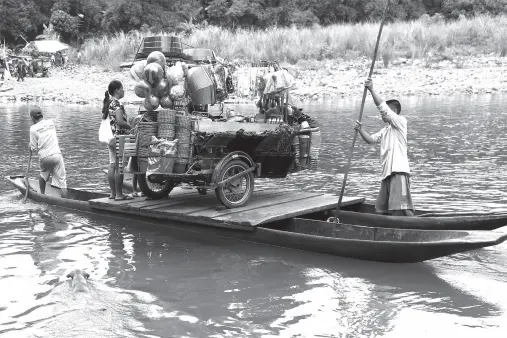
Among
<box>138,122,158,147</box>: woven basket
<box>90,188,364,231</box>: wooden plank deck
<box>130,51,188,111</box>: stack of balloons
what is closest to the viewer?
<box>90,188,364,231</box>: wooden plank deck

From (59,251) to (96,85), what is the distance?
90.6ft

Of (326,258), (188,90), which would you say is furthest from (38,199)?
(326,258)

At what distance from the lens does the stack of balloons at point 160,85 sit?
27.6ft

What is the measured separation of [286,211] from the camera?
312 inches

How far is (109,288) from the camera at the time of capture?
6527 mm

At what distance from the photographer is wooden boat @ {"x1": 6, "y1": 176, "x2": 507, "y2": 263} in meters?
6.31

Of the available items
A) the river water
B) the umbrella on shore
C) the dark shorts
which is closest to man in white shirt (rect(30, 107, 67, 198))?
the river water

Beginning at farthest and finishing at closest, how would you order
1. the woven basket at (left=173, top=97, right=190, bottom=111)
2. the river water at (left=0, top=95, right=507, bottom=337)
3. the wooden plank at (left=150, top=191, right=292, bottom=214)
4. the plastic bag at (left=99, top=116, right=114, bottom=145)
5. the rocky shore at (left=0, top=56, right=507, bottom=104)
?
1. the rocky shore at (left=0, top=56, right=507, bottom=104)
2. the plastic bag at (left=99, top=116, right=114, bottom=145)
3. the woven basket at (left=173, top=97, right=190, bottom=111)
4. the wooden plank at (left=150, top=191, right=292, bottom=214)
5. the river water at (left=0, top=95, right=507, bottom=337)

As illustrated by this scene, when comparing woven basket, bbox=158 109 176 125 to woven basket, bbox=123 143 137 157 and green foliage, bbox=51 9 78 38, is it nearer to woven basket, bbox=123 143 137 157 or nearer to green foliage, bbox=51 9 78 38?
woven basket, bbox=123 143 137 157

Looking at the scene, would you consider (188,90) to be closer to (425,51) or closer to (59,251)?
(59,251)

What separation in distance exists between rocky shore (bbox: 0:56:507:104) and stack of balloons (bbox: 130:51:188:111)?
2000 cm

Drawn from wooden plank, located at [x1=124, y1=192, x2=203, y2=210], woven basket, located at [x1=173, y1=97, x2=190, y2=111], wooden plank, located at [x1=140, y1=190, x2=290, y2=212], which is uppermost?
woven basket, located at [x1=173, y1=97, x2=190, y2=111]

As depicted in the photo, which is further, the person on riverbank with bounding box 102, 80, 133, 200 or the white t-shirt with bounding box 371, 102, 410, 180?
the person on riverbank with bounding box 102, 80, 133, 200

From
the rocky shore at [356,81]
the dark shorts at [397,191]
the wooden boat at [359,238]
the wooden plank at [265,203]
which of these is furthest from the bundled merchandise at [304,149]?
the rocky shore at [356,81]
